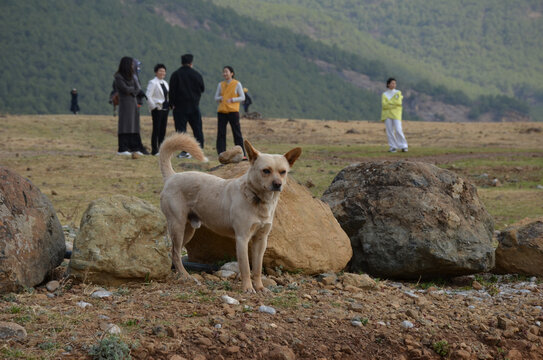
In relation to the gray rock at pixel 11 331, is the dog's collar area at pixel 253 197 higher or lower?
higher

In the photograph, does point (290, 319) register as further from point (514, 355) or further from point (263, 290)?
point (514, 355)

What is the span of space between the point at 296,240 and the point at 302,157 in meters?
12.2

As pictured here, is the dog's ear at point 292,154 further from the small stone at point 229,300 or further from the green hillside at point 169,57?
the green hillside at point 169,57

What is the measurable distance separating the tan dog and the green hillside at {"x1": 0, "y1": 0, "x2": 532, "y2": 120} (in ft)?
164

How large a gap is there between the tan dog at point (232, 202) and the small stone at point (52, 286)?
41.8 inches

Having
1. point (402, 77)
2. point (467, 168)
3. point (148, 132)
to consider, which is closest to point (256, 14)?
point (402, 77)

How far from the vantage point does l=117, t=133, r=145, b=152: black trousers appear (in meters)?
15.6

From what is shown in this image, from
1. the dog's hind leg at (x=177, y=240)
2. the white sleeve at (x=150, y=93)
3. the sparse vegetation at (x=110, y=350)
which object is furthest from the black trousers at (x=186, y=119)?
the sparse vegetation at (x=110, y=350)

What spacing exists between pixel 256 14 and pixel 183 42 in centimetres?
3505

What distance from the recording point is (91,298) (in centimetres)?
525

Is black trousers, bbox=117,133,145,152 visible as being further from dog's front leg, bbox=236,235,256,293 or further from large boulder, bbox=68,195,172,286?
dog's front leg, bbox=236,235,256,293

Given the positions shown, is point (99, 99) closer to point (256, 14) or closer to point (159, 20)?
point (159, 20)

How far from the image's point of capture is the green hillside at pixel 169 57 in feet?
203

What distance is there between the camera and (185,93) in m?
15.1
